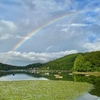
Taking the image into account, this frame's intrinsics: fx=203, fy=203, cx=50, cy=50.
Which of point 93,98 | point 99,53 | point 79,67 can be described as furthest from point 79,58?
point 93,98

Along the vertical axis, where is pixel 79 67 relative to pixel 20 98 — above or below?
above

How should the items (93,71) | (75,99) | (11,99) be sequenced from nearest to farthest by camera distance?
(11,99)
(75,99)
(93,71)

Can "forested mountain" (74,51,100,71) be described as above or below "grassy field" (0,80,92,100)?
above

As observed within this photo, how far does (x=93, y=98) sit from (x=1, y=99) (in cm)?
1492

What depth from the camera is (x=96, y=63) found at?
152 metres

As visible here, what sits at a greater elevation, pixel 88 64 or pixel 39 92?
pixel 88 64

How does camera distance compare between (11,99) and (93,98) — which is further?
(93,98)

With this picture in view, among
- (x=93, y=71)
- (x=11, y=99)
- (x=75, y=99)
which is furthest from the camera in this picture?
(x=93, y=71)

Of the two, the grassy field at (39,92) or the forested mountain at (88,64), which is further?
the forested mountain at (88,64)

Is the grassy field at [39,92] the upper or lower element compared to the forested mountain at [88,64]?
lower

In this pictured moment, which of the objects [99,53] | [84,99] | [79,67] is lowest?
[84,99]

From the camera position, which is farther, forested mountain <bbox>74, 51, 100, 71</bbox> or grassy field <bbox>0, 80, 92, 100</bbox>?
forested mountain <bbox>74, 51, 100, 71</bbox>

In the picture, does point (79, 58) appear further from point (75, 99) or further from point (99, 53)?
point (75, 99)

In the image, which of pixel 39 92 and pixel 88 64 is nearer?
pixel 39 92
